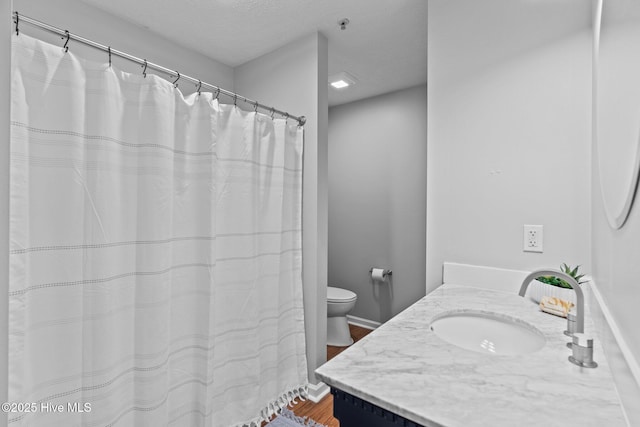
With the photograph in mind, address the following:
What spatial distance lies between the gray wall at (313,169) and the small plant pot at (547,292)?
4.03 feet

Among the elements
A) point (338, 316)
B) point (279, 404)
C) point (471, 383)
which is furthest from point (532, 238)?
point (338, 316)

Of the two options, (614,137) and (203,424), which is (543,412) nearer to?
(614,137)

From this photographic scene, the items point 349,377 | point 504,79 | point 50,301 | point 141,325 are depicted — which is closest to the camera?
point 349,377

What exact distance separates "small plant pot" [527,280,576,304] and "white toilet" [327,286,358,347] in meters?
1.66

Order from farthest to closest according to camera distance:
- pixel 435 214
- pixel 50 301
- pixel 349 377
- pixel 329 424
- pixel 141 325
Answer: pixel 329 424, pixel 435 214, pixel 141 325, pixel 50 301, pixel 349 377

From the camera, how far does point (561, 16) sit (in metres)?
1.32

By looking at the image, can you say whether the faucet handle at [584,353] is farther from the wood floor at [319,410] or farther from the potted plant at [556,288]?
the wood floor at [319,410]

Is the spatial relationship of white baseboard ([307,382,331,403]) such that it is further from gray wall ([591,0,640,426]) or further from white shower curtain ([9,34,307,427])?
gray wall ([591,0,640,426])

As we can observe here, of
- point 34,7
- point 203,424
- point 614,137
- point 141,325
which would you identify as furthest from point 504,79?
point 34,7

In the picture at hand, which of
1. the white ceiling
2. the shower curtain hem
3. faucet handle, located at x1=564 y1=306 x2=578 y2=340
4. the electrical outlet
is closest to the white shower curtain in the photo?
the shower curtain hem

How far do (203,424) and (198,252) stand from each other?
0.84 m

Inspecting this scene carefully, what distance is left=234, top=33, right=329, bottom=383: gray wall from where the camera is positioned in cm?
206

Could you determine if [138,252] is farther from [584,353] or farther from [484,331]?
[584,353]

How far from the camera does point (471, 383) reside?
2.09 ft
